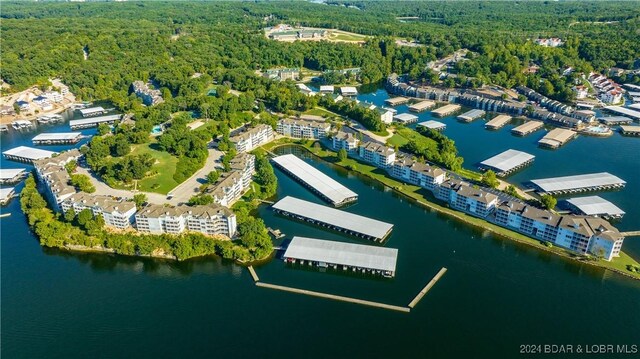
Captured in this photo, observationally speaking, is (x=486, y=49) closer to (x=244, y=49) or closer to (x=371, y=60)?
(x=371, y=60)

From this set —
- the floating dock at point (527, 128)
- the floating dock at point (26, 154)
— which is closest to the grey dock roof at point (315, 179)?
the floating dock at point (26, 154)

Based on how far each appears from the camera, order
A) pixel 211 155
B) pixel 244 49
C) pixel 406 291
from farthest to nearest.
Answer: pixel 244 49 → pixel 211 155 → pixel 406 291

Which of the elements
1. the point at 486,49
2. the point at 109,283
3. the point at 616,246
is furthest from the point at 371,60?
the point at 109,283

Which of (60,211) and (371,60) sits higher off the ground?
(371,60)

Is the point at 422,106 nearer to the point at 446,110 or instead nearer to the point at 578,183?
the point at 446,110

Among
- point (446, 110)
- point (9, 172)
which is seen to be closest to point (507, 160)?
point (446, 110)

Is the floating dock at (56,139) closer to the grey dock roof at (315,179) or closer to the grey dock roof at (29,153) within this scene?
the grey dock roof at (29,153)

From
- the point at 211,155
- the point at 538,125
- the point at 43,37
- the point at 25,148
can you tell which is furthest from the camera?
the point at 43,37
